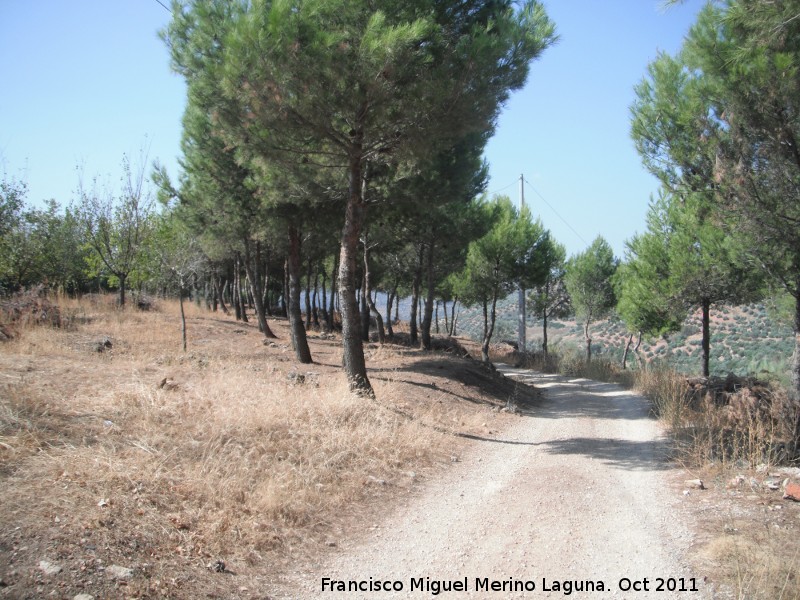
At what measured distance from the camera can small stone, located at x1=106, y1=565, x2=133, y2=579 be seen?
11.2ft

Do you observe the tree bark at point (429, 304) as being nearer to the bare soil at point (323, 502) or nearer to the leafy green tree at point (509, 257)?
the leafy green tree at point (509, 257)

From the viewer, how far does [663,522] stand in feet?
16.7

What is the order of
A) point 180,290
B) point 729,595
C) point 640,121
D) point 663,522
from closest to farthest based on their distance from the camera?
point 729,595
point 663,522
point 640,121
point 180,290

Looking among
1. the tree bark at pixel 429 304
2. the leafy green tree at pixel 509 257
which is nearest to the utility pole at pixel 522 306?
the leafy green tree at pixel 509 257

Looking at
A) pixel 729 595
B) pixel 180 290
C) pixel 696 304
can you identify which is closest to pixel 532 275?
pixel 696 304

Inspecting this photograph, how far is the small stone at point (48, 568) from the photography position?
328 centimetres

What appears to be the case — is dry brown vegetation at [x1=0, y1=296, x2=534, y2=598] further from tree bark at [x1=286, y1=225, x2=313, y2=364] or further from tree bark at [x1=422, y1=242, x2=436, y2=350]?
tree bark at [x1=422, y1=242, x2=436, y2=350]

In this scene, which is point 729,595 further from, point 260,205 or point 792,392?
point 260,205

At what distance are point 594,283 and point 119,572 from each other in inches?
1389

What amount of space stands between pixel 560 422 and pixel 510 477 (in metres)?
4.29

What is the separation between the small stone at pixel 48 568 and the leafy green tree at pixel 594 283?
34501mm

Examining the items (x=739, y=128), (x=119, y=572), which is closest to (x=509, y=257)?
(x=739, y=128)

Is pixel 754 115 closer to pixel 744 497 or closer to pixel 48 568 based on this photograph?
pixel 744 497

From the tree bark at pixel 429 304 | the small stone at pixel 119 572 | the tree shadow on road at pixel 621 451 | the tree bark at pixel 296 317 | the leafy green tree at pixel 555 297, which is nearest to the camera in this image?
the small stone at pixel 119 572
